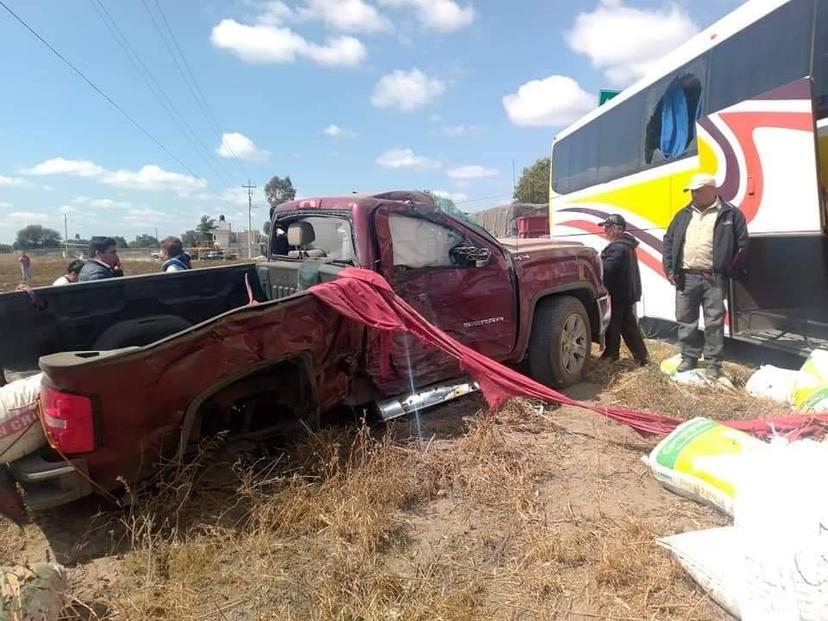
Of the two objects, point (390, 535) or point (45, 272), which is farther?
point (45, 272)

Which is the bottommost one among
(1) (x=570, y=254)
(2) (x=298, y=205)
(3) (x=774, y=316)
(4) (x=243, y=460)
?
(4) (x=243, y=460)

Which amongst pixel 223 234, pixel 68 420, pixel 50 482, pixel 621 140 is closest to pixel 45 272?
pixel 223 234

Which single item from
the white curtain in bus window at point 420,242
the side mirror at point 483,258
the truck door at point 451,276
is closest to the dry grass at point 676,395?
the truck door at point 451,276

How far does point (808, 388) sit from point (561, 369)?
189 cm

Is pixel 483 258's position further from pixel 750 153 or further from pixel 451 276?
pixel 750 153

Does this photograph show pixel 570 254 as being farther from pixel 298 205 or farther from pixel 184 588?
pixel 184 588

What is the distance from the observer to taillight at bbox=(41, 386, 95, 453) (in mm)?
2475

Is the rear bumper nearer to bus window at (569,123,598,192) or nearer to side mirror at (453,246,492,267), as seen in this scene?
side mirror at (453,246,492,267)

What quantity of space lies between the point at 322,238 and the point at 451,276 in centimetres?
106

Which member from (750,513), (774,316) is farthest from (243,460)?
(774,316)

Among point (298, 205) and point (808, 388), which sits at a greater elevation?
point (298, 205)

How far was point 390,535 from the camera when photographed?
2826mm

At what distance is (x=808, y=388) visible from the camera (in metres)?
4.31

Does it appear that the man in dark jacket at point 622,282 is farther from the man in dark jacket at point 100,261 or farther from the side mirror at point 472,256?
the man in dark jacket at point 100,261
